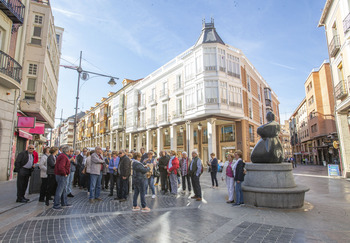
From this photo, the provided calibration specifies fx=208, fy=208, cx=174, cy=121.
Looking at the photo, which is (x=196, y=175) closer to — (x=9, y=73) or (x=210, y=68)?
(x=9, y=73)

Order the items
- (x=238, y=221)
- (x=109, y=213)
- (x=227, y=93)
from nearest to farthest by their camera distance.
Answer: (x=238, y=221)
(x=109, y=213)
(x=227, y=93)

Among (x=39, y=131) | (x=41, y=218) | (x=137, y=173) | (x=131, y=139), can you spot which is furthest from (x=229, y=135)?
(x=41, y=218)

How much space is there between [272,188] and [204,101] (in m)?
17.3

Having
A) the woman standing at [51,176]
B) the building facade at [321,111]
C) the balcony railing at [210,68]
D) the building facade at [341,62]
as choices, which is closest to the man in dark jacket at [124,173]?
the woman standing at [51,176]

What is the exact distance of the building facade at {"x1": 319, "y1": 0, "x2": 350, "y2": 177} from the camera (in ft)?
44.9

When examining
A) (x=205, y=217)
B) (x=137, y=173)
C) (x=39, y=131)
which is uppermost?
(x=39, y=131)

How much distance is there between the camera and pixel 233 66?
82.7 feet

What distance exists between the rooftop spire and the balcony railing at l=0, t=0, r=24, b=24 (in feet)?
58.2

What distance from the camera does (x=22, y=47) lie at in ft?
44.1

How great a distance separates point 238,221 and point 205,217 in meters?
0.82

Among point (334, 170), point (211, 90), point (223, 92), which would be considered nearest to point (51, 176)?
point (334, 170)

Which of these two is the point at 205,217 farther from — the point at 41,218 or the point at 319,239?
the point at 41,218

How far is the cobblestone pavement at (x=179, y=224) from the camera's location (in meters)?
3.86

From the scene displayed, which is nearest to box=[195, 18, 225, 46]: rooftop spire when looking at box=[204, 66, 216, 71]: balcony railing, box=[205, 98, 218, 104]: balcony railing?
box=[204, 66, 216, 71]: balcony railing
